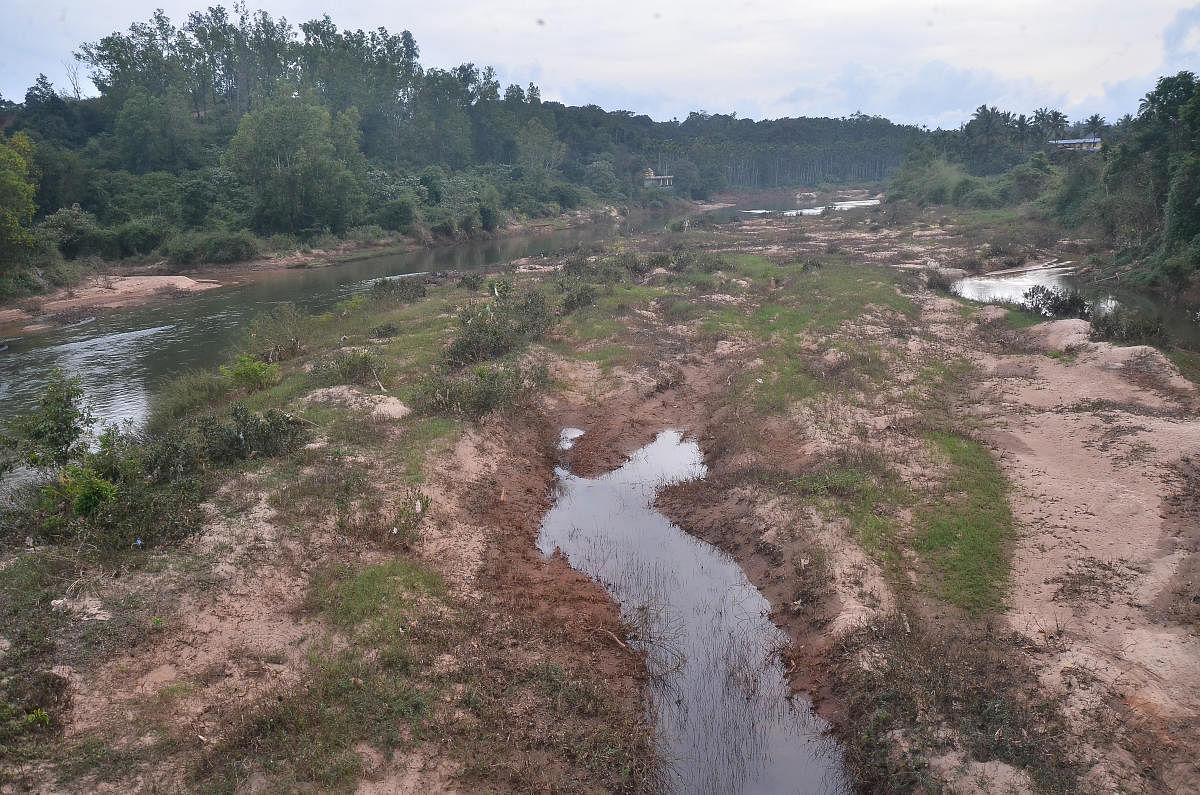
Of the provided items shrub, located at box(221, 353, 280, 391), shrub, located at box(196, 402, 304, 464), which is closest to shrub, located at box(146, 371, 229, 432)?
shrub, located at box(221, 353, 280, 391)

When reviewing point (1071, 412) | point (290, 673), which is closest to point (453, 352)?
point (290, 673)

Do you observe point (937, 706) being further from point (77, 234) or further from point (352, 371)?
point (77, 234)

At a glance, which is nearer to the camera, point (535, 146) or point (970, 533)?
point (970, 533)

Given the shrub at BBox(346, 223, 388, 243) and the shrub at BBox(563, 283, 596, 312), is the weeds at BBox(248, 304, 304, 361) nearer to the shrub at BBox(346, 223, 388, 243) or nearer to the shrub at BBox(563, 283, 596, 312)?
the shrub at BBox(563, 283, 596, 312)

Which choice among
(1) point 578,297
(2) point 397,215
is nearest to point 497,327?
(1) point 578,297

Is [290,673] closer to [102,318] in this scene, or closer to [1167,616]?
[1167,616]

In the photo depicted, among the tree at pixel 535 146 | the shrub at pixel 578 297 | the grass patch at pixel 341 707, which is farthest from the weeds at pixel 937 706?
the tree at pixel 535 146

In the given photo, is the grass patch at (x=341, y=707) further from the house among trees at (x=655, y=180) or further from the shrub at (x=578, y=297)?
the house among trees at (x=655, y=180)
